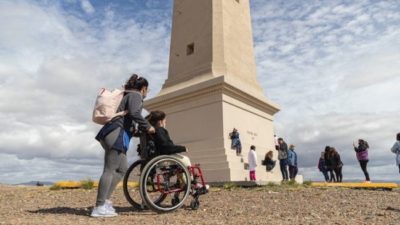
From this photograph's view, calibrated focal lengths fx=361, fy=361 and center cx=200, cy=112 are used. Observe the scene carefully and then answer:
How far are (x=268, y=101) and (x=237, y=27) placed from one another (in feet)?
10.6

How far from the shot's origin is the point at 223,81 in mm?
12000

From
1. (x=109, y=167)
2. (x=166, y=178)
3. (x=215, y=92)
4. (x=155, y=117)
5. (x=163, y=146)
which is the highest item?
(x=215, y=92)

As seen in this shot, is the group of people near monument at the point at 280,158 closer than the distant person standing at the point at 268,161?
Yes

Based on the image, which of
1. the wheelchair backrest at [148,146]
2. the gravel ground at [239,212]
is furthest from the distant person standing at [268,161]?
the wheelchair backrest at [148,146]

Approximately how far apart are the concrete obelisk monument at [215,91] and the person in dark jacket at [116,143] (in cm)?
649

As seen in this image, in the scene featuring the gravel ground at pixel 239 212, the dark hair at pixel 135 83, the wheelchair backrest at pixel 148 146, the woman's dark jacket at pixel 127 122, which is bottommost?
the gravel ground at pixel 239 212

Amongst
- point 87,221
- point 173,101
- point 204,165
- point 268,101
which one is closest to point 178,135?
point 173,101

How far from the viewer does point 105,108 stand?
439 centimetres

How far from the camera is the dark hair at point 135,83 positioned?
4.79 m

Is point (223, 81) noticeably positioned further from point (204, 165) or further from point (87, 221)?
point (87, 221)

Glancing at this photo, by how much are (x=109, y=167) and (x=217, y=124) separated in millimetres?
7886

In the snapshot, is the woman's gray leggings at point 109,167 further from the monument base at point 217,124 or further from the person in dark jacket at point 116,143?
the monument base at point 217,124

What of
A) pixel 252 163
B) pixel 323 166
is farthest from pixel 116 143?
pixel 323 166

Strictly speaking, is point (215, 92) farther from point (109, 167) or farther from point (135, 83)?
point (109, 167)
